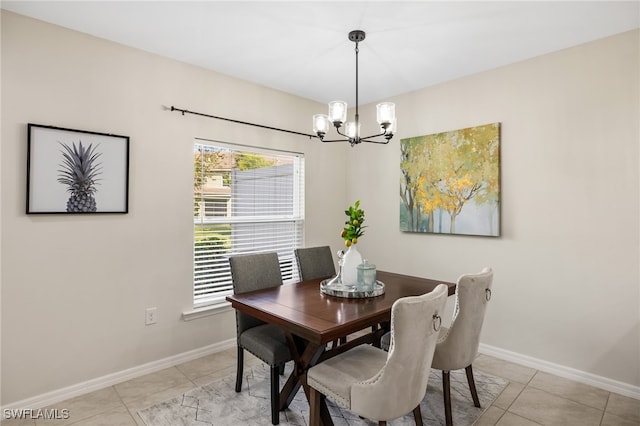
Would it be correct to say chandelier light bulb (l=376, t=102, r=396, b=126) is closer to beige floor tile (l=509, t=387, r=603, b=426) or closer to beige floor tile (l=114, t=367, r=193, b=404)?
beige floor tile (l=509, t=387, r=603, b=426)

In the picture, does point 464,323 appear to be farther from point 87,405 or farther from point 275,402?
point 87,405

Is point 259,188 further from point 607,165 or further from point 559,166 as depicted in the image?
point 607,165

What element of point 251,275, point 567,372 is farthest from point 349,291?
point 567,372

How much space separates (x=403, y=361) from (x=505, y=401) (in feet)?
4.61

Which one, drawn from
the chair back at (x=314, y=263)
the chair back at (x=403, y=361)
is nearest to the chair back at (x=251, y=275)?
the chair back at (x=314, y=263)

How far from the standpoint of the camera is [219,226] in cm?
340

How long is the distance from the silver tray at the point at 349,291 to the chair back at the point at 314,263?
603 millimetres

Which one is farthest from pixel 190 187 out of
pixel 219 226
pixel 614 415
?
pixel 614 415

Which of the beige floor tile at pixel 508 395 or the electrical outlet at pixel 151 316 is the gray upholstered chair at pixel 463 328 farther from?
the electrical outlet at pixel 151 316

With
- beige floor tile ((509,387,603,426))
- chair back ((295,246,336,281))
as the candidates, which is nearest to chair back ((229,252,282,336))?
chair back ((295,246,336,281))

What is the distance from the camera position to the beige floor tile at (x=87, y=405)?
224 centimetres

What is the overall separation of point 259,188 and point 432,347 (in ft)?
8.11

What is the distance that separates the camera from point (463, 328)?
214 centimetres

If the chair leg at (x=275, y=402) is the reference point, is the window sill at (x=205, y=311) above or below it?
above
